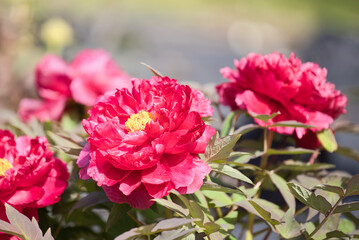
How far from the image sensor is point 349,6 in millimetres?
6004

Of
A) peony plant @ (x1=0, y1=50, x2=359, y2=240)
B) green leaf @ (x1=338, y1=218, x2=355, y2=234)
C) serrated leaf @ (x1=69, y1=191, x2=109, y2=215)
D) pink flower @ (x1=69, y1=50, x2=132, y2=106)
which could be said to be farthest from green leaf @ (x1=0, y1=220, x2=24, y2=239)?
pink flower @ (x1=69, y1=50, x2=132, y2=106)

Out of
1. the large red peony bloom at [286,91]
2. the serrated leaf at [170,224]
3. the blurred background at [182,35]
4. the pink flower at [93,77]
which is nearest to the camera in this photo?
the serrated leaf at [170,224]

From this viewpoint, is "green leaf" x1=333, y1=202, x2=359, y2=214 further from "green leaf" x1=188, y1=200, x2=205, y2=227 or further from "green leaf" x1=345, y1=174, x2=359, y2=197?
"green leaf" x1=188, y1=200, x2=205, y2=227

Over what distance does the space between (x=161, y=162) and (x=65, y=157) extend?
35 centimetres

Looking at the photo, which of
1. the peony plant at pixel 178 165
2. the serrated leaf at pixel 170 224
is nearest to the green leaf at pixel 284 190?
the peony plant at pixel 178 165

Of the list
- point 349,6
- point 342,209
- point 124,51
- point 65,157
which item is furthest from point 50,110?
point 349,6

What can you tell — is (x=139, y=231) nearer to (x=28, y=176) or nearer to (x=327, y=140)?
(x=28, y=176)

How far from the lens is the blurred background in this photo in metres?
1.93

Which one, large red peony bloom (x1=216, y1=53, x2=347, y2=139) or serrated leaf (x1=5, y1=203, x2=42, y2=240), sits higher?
large red peony bloom (x1=216, y1=53, x2=347, y2=139)

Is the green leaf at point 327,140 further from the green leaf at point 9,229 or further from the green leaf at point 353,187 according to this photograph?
the green leaf at point 9,229

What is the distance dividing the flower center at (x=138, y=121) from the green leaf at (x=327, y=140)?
27 centimetres

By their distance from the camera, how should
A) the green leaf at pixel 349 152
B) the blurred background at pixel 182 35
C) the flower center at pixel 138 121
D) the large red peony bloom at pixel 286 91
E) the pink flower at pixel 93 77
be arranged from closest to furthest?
the flower center at pixel 138 121 → the large red peony bloom at pixel 286 91 → the green leaf at pixel 349 152 → the pink flower at pixel 93 77 → the blurred background at pixel 182 35

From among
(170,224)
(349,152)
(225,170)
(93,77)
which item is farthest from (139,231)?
(93,77)

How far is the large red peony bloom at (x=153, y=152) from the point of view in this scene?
52 cm
